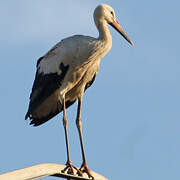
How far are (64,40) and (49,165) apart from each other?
4938mm

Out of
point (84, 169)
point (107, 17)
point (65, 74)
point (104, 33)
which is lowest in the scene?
point (84, 169)

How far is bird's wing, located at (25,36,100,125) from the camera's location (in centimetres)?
1109

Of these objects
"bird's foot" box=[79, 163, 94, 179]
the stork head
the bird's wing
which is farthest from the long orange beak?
"bird's foot" box=[79, 163, 94, 179]

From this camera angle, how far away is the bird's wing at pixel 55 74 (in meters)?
11.1

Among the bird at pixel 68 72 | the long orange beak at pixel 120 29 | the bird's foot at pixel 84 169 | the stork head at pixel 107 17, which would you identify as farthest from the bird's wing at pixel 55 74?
the bird's foot at pixel 84 169

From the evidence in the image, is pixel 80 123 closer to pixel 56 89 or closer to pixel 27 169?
pixel 56 89

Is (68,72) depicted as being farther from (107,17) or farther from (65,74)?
(107,17)

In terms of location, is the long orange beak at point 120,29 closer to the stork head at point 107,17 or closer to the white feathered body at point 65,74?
the stork head at point 107,17

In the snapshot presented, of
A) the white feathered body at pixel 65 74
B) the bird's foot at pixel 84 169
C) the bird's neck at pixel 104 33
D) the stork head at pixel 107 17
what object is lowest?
the bird's foot at pixel 84 169

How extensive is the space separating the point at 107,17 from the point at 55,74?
1.46 m

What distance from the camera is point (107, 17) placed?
1176 centimetres

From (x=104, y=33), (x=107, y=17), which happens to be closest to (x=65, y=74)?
(x=104, y=33)

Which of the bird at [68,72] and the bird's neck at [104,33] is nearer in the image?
the bird at [68,72]

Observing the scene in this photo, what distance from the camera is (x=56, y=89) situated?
11.2m
